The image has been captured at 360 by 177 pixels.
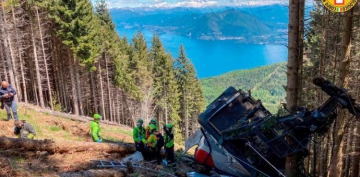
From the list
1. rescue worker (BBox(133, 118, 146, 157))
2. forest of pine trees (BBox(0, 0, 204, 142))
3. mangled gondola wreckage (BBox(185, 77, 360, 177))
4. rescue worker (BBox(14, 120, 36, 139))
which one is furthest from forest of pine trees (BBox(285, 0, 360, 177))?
forest of pine trees (BBox(0, 0, 204, 142))

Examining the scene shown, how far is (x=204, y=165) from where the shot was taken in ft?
28.3

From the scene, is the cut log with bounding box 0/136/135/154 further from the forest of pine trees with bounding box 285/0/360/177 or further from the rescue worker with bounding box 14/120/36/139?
the forest of pine trees with bounding box 285/0/360/177

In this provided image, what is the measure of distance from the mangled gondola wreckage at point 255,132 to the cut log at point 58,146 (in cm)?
248

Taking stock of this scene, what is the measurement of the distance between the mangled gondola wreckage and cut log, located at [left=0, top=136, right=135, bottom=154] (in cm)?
248

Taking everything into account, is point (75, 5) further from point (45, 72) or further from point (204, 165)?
point (204, 165)

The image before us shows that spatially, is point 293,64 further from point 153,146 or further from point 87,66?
point 87,66

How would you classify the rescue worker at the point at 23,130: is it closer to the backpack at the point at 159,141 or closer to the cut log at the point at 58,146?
the cut log at the point at 58,146

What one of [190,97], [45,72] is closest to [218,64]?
[190,97]

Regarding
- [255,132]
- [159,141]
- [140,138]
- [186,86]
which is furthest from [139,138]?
[186,86]

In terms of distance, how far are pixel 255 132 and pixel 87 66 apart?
28825 mm

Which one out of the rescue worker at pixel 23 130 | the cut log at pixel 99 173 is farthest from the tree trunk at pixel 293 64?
the rescue worker at pixel 23 130

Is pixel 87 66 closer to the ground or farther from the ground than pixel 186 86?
farther from the ground

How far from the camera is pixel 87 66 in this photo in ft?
106

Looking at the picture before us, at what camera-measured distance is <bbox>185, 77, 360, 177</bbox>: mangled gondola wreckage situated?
6.00m
